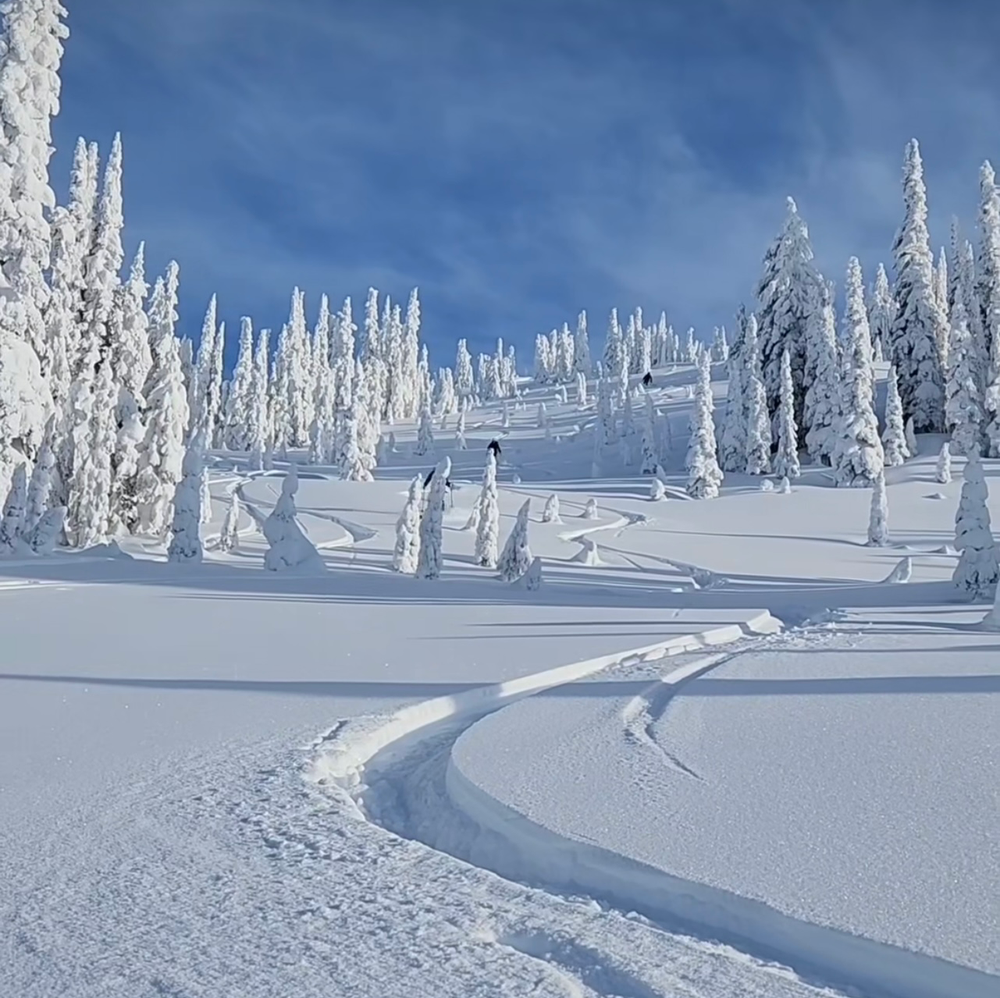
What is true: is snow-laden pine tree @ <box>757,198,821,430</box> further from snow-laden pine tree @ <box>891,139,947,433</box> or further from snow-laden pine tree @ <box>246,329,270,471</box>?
snow-laden pine tree @ <box>246,329,270,471</box>

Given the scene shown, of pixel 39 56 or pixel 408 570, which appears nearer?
pixel 39 56

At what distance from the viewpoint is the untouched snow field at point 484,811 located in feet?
8.16

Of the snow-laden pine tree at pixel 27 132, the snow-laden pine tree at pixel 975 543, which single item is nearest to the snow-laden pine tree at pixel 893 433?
the snow-laden pine tree at pixel 975 543

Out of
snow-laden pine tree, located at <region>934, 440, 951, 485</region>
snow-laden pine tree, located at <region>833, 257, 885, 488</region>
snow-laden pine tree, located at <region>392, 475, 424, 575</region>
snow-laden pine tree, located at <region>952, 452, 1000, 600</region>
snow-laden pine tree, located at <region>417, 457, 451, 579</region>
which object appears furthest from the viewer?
snow-laden pine tree, located at <region>833, 257, 885, 488</region>

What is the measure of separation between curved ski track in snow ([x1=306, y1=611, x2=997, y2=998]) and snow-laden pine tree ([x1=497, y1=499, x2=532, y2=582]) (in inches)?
619

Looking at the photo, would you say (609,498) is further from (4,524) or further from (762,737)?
(762,737)

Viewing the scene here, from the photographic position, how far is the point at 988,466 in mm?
40938

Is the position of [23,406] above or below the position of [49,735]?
above

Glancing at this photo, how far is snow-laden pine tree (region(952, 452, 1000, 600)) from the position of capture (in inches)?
676

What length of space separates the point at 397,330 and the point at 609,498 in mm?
74233

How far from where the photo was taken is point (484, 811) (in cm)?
386

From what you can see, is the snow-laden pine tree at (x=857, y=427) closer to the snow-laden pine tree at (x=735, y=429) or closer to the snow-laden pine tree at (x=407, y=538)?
the snow-laden pine tree at (x=735, y=429)

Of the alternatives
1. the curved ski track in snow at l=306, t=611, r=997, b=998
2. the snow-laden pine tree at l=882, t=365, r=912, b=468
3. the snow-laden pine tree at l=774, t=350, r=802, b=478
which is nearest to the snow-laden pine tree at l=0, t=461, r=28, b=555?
the curved ski track in snow at l=306, t=611, r=997, b=998

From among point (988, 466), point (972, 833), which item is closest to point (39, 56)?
point (972, 833)
